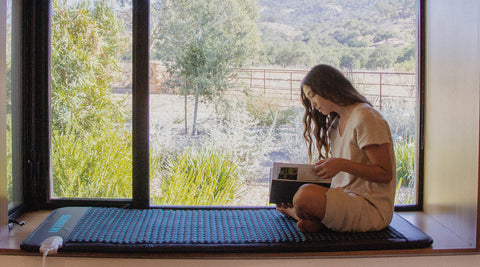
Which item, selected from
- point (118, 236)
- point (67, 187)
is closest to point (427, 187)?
point (118, 236)

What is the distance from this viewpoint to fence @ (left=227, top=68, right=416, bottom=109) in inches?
106

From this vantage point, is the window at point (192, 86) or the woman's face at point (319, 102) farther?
the window at point (192, 86)

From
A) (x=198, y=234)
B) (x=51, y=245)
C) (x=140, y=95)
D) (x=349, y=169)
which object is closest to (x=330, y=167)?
(x=349, y=169)

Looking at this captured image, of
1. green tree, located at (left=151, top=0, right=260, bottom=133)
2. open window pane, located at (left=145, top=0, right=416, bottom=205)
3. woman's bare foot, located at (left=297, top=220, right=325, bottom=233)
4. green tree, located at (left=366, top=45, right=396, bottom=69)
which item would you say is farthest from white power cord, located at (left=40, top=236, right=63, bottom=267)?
green tree, located at (left=366, top=45, right=396, bottom=69)

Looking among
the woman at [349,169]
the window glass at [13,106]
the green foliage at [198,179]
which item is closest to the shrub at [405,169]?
the woman at [349,169]

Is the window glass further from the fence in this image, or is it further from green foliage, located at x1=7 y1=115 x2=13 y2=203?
the fence

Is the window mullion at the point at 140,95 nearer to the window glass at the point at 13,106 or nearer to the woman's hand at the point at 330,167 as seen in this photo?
the window glass at the point at 13,106

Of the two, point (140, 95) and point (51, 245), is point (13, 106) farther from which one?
point (51, 245)

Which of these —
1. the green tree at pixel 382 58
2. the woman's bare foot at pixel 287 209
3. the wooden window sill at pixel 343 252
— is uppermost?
the green tree at pixel 382 58

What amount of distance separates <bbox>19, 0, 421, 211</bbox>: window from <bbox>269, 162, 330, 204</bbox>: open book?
0.37m

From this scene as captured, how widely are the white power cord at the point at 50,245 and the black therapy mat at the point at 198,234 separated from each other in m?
0.03

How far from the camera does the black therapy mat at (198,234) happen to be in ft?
6.84

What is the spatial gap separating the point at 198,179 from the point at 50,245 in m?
0.94

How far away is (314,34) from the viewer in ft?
8.79
